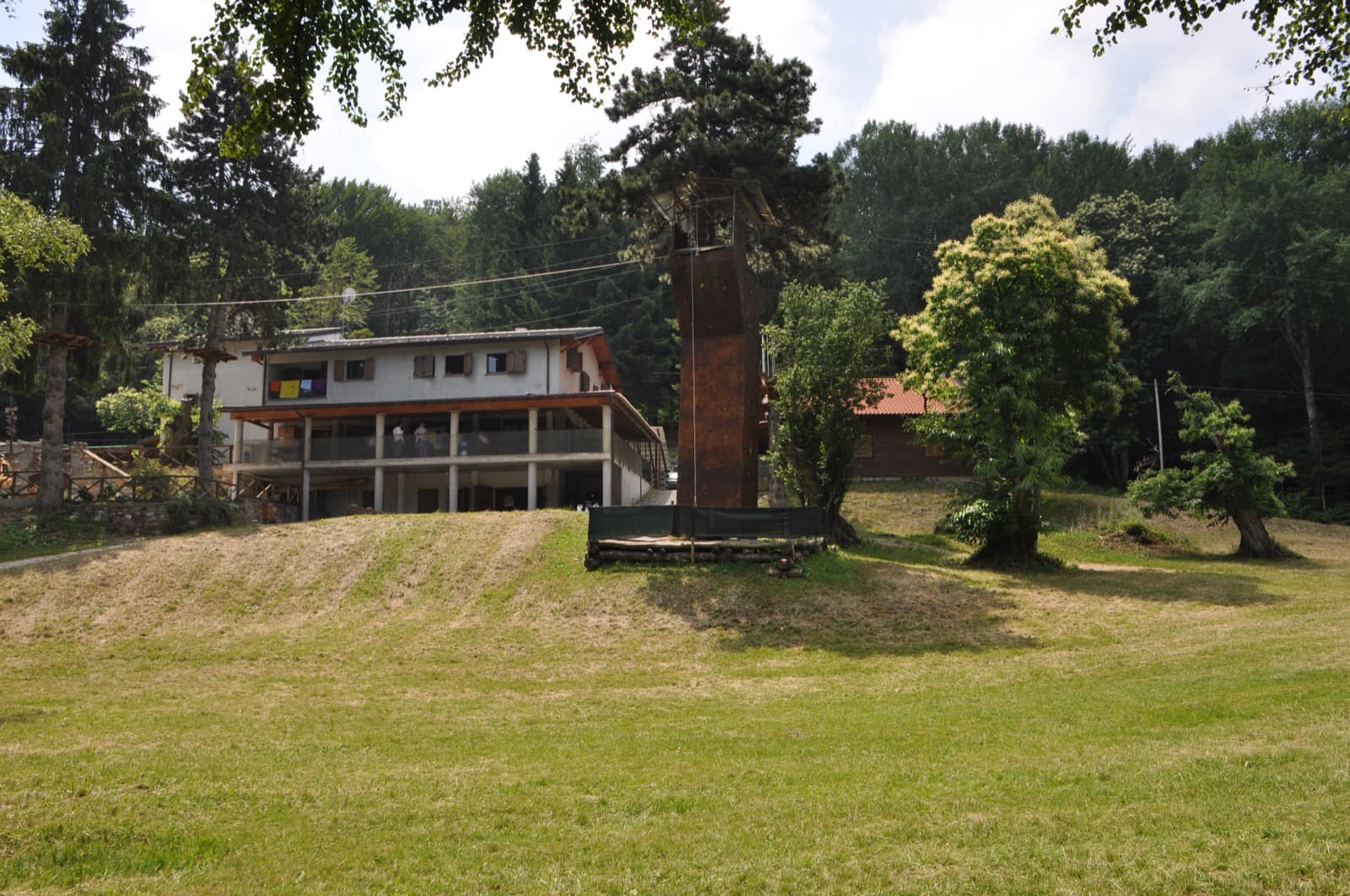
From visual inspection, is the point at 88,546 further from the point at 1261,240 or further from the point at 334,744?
the point at 1261,240

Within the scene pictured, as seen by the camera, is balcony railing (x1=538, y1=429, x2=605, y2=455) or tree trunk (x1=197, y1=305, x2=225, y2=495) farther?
balcony railing (x1=538, y1=429, x2=605, y2=455)

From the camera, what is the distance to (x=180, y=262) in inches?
1264

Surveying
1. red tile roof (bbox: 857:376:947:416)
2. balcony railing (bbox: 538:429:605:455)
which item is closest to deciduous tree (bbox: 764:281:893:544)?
balcony railing (bbox: 538:429:605:455)

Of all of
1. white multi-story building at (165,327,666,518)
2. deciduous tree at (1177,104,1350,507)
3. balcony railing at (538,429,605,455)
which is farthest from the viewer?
deciduous tree at (1177,104,1350,507)

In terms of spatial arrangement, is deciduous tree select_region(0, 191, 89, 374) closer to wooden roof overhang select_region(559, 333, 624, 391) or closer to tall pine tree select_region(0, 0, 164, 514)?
tall pine tree select_region(0, 0, 164, 514)

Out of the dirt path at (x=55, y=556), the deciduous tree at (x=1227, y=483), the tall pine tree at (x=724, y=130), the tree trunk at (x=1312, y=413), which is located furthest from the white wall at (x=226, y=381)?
the tree trunk at (x=1312, y=413)

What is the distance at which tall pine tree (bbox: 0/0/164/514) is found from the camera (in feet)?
94.7

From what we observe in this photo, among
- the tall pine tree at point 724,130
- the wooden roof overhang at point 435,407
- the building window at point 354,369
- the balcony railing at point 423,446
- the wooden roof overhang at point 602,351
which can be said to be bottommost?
the balcony railing at point 423,446

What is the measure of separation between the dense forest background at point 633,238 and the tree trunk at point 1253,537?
14934 mm

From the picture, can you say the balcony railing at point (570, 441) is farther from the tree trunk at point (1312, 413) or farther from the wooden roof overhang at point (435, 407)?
the tree trunk at point (1312, 413)

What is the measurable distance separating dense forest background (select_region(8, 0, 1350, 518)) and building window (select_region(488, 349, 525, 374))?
19.3ft

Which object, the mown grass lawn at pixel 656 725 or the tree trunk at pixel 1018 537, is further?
the tree trunk at pixel 1018 537

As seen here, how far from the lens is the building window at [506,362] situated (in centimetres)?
4094

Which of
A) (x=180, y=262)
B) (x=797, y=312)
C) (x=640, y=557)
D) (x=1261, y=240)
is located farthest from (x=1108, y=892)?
(x=1261, y=240)
